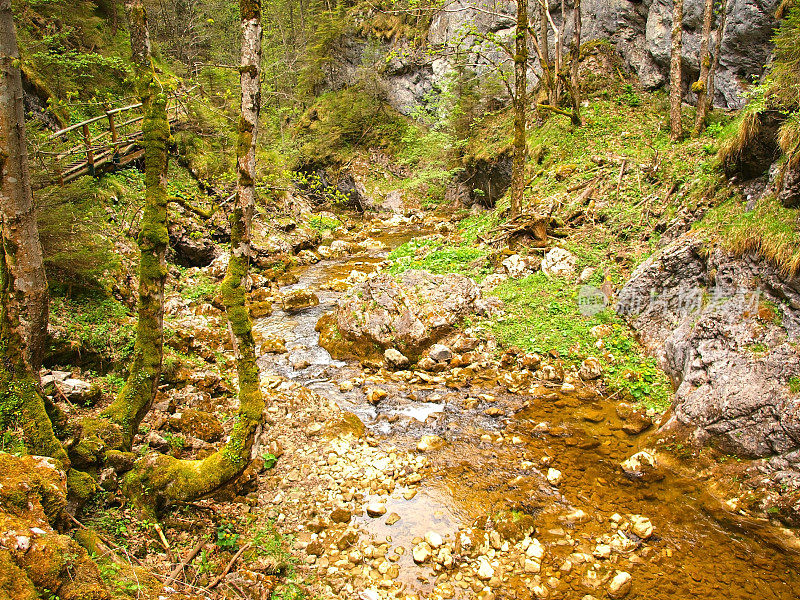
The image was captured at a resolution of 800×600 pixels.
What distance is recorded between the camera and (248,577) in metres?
4.52

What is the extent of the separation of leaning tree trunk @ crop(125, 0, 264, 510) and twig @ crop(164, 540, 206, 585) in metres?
0.59

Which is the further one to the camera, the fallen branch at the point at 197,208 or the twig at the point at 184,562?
the fallen branch at the point at 197,208

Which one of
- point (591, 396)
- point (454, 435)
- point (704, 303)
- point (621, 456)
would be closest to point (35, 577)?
point (454, 435)

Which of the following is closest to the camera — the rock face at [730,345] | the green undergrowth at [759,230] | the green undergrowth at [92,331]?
the rock face at [730,345]

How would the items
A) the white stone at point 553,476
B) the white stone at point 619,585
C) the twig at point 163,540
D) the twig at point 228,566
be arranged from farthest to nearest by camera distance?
1. the white stone at point 553,476
2. the white stone at point 619,585
3. the twig at point 163,540
4. the twig at point 228,566

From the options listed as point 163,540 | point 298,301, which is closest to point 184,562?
point 163,540

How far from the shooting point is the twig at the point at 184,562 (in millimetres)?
4000

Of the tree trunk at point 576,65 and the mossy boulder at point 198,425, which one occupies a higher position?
the tree trunk at point 576,65

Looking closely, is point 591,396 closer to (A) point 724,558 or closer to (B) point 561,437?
(B) point 561,437

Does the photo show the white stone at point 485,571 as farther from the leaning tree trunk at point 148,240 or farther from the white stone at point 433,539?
the leaning tree trunk at point 148,240

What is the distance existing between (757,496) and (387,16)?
41.7 m

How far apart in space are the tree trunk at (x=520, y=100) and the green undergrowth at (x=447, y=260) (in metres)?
2.08

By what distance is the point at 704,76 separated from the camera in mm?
12523

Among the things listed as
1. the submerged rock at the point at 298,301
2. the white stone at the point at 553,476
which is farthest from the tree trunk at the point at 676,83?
the submerged rock at the point at 298,301
